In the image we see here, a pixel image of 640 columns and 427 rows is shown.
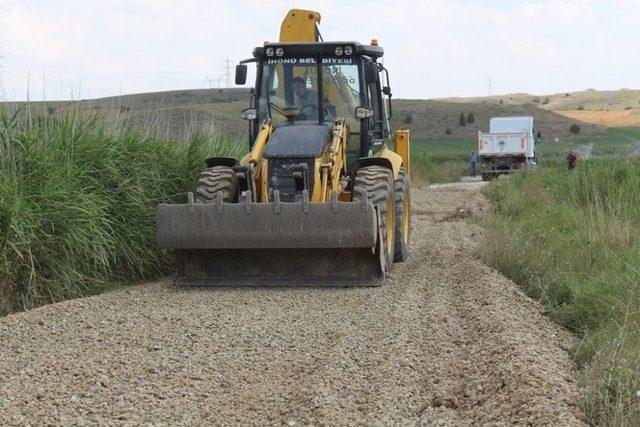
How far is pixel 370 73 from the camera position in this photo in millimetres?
12062

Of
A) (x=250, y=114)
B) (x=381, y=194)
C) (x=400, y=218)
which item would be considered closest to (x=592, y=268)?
(x=381, y=194)

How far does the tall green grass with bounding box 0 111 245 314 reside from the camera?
30.7 feet

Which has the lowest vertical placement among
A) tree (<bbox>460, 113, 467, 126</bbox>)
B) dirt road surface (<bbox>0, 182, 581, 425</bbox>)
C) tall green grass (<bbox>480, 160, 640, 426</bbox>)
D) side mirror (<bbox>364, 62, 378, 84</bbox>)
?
dirt road surface (<bbox>0, 182, 581, 425</bbox>)

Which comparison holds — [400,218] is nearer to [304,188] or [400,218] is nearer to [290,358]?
[304,188]

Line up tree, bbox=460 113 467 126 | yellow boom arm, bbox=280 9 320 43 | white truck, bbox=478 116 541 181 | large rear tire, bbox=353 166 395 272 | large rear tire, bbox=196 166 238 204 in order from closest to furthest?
large rear tire, bbox=353 166 395 272 < large rear tire, bbox=196 166 238 204 < yellow boom arm, bbox=280 9 320 43 < white truck, bbox=478 116 541 181 < tree, bbox=460 113 467 126

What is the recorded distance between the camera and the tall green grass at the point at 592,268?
555 cm

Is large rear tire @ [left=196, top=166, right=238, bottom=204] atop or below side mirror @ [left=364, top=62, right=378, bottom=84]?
below

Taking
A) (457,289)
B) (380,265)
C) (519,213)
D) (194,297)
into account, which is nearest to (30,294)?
(194,297)

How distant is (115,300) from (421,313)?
303 cm

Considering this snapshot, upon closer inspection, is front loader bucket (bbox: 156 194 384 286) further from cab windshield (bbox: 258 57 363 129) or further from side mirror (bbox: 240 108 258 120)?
cab windshield (bbox: 258 57 363 129)

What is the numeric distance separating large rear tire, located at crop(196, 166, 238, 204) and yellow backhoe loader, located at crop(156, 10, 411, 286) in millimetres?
15

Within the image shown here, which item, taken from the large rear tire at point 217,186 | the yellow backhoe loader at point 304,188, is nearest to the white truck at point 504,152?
the yellow backhoe loader at point 304,188

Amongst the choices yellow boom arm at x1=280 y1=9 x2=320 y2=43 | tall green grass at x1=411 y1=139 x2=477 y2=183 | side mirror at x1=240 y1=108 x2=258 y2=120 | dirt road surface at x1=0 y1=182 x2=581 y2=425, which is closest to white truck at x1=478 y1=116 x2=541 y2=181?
tall green grass at x1=411 y1=139 x2=477 y2=183

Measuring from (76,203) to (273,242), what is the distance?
82.4 inches
